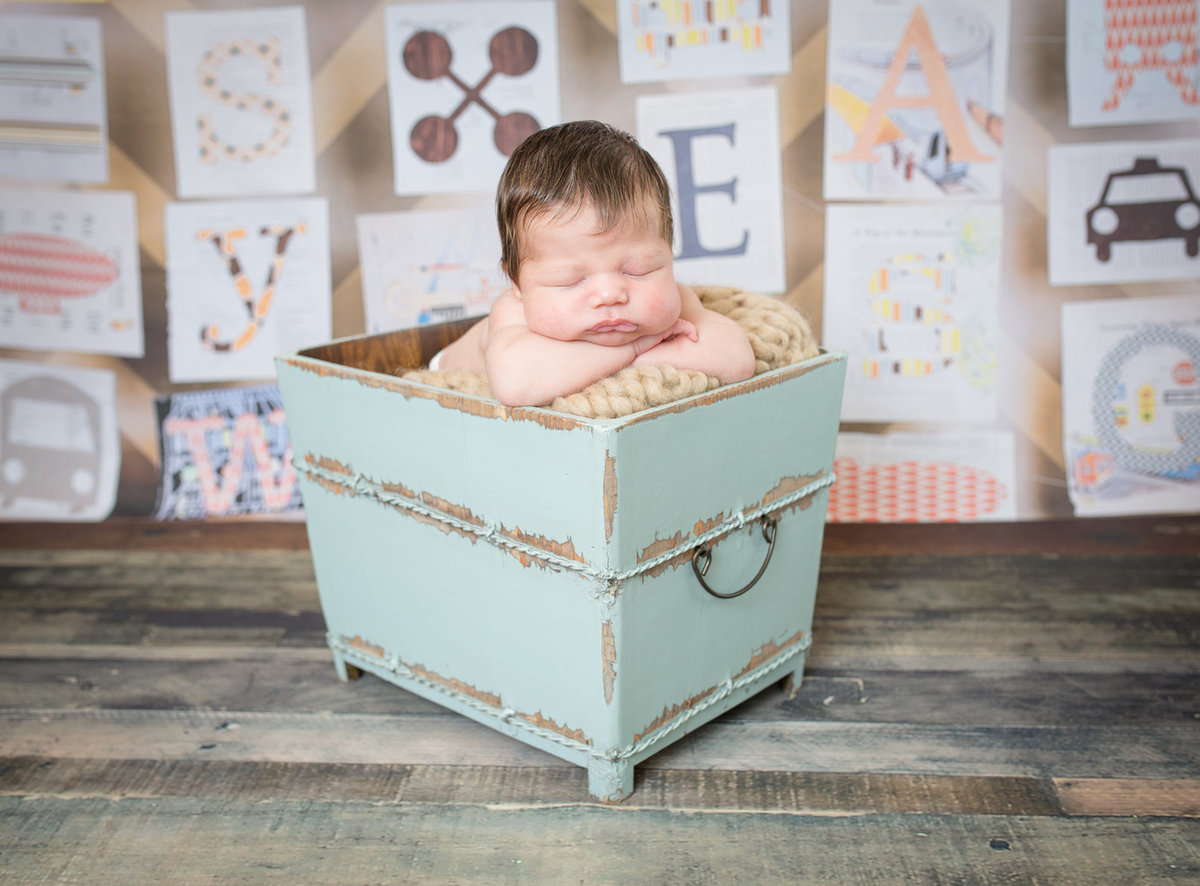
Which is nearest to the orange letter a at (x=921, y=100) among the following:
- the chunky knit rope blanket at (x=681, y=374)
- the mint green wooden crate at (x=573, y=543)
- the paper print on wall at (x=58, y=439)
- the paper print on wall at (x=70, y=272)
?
the chunky knit rope blanket at (x=681, y=374)

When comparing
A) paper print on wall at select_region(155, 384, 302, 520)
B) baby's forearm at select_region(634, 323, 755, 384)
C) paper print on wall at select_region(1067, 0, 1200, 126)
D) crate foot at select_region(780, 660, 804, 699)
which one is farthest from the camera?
paper print on wall at select_region(155, 384, 302, 520)

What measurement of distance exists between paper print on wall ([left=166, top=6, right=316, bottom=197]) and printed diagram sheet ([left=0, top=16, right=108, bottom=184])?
0.50 ft

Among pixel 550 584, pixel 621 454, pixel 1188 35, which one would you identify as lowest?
pixel 550 584

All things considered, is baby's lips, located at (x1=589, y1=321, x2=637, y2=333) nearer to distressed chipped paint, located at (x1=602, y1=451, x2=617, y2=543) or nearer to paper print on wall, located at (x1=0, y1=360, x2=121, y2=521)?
distressed chipped paint, located at (x1=602, y1=451, x2=617, y2=543)

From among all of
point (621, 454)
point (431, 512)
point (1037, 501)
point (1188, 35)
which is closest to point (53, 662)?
point (431, 512)

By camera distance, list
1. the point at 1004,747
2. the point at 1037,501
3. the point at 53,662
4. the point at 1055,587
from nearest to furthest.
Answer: the point at 1004,747 → the point at 53,662 → the point at 1055,587 → the point at 1037,501

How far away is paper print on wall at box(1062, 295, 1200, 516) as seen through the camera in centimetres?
202

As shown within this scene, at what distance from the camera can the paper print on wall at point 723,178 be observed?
77.2 inches

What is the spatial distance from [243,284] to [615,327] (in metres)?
1.20

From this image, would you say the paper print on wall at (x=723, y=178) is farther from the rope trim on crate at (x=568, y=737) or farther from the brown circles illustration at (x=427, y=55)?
the rope trim on crate at (x=568, y=737)

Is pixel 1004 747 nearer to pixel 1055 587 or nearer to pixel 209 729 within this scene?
pixel 1055 587

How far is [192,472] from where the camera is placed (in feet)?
7.04

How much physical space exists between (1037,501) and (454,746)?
4.22 feet

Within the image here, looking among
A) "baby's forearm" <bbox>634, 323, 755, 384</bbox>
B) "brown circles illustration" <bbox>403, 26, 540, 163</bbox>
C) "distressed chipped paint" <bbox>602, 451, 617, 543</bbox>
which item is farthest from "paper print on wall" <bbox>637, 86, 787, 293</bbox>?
"distressed chipped paint" <bbox>602, 451, 617, 543</bbox>
